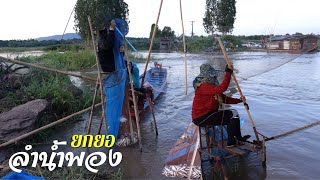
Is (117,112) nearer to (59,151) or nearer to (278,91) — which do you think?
A: (59,151)

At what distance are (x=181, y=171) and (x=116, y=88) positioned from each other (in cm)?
172

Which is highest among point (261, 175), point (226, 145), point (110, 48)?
point (110, 48)

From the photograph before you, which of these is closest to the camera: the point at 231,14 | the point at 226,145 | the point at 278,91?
the point at 226,145

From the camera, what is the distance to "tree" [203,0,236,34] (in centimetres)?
→ 4422

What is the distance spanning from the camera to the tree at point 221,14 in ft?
145

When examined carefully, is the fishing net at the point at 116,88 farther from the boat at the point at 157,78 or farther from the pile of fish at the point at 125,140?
the boat at the point at 157,78

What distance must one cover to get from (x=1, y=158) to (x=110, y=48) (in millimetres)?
2411

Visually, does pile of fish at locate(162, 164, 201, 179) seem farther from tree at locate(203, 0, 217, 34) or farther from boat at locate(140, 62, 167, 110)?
tree at locate(203, 0, 217, 34)

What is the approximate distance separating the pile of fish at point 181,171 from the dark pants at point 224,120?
61 cm

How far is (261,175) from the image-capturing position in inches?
165

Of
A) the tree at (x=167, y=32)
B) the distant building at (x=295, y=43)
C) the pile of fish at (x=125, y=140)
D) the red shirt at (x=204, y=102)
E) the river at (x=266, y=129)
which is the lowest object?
the river at (x=266, y=129)

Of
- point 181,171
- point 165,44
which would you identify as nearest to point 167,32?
point 165,44

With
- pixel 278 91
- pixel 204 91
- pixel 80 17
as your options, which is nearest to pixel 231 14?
pixel 80 17

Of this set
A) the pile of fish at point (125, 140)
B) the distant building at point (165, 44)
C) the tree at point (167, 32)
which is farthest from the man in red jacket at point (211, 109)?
the tree at point (167, 32)
